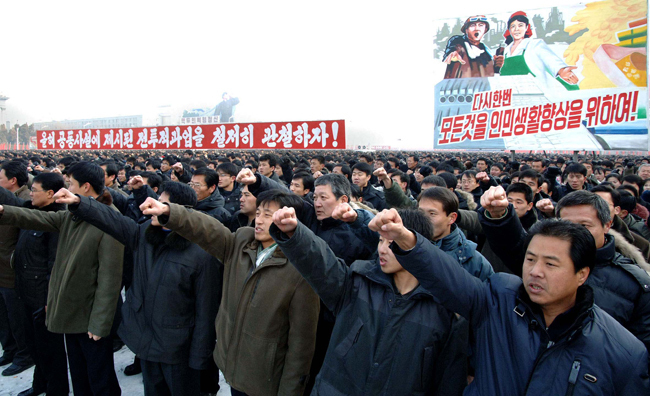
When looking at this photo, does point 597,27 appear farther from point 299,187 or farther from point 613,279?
point 613,279

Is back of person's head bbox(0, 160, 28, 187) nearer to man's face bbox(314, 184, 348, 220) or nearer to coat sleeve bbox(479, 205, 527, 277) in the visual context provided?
man's face bbox(314, 184, 348, 220)

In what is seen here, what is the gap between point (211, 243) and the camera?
7.06 ft

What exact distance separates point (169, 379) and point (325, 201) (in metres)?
1.46

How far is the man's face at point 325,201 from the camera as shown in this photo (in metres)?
2.67

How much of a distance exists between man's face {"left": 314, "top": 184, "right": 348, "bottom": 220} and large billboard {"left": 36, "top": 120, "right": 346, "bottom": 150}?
890 cm

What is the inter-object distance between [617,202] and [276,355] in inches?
117

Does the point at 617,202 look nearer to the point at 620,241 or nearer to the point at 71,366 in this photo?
the point at 620,241

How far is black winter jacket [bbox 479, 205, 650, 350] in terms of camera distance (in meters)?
1.66

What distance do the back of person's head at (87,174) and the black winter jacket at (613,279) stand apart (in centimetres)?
257

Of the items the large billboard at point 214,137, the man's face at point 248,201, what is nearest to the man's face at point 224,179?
the man's face at point 248,201

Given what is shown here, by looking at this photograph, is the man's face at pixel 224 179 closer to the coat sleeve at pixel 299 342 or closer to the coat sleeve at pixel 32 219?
the coat sleeve at pixel 32 219

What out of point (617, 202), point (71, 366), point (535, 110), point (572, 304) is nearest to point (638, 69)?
point (535, 110)

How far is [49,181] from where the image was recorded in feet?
9.52

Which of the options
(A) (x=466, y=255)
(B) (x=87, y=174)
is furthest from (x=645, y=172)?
(B) (x=87, y=174)
